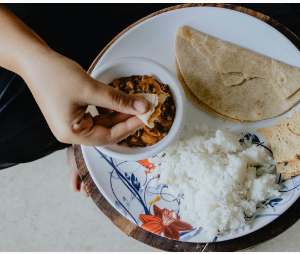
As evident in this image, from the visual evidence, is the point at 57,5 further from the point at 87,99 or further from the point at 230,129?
the point at 230,129

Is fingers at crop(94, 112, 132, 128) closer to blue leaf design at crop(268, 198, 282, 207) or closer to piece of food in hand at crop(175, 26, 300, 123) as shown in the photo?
piece of food in hand at crop(175, 26, 300, 123)

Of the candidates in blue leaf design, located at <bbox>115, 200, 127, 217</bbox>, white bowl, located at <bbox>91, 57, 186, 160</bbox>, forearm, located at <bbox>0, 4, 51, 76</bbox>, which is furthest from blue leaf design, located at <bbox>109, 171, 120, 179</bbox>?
forearm, located at <bbox>0, 4, 51, 76</bbox>

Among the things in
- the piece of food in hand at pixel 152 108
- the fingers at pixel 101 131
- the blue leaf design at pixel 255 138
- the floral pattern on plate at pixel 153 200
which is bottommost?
the floral pattern on plate at pixel 153 200

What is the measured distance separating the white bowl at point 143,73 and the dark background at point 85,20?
428 mm

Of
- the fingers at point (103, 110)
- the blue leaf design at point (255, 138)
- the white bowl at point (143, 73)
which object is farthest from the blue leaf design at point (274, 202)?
the fingers at point (103, 110)

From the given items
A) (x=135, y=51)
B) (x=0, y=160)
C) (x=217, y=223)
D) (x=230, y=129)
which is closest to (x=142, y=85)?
(x=135, y=51)

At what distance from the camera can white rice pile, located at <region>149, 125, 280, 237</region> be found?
3.76ft

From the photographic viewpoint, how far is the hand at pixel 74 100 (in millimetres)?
957

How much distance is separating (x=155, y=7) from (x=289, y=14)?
0.71 meters

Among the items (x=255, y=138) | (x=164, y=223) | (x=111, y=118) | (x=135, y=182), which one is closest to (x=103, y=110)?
(x=111, y=118)

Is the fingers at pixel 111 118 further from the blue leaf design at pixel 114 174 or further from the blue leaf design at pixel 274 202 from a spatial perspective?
the blue leaf design at pixel 274 202

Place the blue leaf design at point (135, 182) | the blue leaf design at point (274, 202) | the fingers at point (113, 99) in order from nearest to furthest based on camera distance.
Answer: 1. the fingers at point (113, 99)
2. the blue leaf design at point (274, 202)
3. the blue leaf design at point (135, 182)

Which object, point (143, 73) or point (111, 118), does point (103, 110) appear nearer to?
point (111, 118)

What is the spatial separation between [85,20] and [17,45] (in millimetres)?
521
